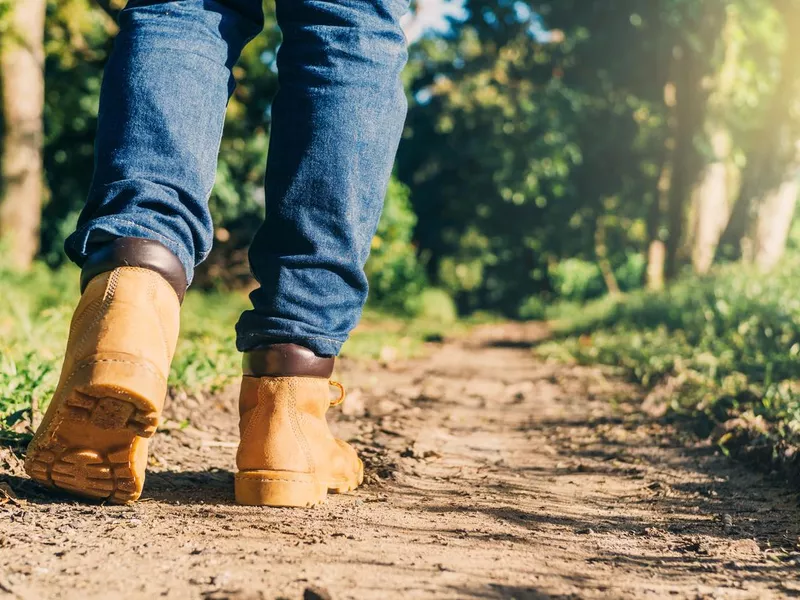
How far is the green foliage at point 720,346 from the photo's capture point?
3254mm

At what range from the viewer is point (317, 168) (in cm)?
169

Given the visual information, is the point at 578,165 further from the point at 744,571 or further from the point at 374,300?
the point at 744,571

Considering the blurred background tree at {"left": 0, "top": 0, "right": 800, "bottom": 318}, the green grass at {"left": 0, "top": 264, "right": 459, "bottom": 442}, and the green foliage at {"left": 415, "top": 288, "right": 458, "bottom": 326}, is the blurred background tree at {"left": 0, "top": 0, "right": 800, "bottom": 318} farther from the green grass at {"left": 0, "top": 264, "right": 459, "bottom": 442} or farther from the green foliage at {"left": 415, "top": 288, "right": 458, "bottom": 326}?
the green grass at {"left": 0, "top": 264, "right": 459, "bottom": 442}

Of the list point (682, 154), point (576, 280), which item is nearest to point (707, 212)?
point (682, 154)

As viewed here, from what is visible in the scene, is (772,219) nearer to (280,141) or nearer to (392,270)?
(392,270)

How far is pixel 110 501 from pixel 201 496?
0.20 m

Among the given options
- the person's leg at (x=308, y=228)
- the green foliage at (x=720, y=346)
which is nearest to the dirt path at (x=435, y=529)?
the person's leg at (x=308, y=228)

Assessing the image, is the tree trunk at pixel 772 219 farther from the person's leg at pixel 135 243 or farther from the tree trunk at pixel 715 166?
the person's leg at pixel 135 243

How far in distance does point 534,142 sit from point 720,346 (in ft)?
37.3

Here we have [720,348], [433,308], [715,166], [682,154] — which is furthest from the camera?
[433,308]

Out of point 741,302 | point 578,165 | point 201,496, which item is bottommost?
point 201,496

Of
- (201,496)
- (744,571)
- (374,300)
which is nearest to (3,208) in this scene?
(201,496)

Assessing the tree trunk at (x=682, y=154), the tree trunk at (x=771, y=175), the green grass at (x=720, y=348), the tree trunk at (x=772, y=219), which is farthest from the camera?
the tree trunk at (x=682, y=154)

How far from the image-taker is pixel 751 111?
1309 cm
